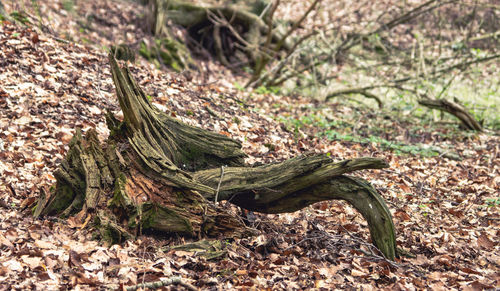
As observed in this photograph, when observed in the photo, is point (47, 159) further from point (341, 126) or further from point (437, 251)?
point (341, 126)

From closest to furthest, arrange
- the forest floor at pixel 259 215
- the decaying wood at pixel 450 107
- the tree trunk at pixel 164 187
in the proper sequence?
the forest floor at pixel 259 215, the tree trunk at pixel 164 187, the decaying wood at pixel 450 107

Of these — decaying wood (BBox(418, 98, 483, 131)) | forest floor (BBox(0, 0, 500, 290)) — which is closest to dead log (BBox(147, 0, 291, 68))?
forest floor (BBox(0, 0, 500, 290))

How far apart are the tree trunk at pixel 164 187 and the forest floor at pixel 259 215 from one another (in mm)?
213

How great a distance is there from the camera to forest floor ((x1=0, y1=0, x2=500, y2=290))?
142 inches

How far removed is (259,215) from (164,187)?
1.38m

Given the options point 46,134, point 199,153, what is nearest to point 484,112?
point 199,153

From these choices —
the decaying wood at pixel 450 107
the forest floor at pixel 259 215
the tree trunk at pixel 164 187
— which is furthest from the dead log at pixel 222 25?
the tree trunk at pixel 164 187

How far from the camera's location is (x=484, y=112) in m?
12.0

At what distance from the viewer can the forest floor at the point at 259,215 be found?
3609 mm

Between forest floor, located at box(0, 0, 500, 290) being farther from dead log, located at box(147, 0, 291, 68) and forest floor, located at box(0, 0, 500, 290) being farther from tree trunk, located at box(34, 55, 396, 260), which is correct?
dead log, located at box(147, 0, 291, 68)

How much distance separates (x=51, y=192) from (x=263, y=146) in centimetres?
364

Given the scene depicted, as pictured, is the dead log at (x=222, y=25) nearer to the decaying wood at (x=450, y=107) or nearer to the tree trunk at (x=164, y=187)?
the decaying wood at (x=450, y=107)

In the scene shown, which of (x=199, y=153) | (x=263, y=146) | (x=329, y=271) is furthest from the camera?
(x=263, y=146)

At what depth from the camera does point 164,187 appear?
161 inches
